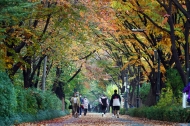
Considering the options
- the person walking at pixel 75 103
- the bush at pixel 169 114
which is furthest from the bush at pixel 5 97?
the person walking at pixel 75 103

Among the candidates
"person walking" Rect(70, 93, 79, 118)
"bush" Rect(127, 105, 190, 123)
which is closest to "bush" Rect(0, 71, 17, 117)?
"bush" Rect(127, 105, 190, 123)

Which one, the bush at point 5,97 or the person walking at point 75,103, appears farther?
the person walking at point 75,103

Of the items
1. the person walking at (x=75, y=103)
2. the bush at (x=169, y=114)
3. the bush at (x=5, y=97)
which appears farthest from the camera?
the person walking at (x=75, y=103)

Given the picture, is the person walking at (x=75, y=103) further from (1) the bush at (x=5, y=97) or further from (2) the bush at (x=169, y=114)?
(1) the bush at (x=5, y=97)

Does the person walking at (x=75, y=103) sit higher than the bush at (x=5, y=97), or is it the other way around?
the person walking at (x=75, y=103)

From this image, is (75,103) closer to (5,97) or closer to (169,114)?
(169,114)

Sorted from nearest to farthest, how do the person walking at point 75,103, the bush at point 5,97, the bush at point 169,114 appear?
the bush at point 5,97 → the bush at point 169,114 → the person walking at point 75,103

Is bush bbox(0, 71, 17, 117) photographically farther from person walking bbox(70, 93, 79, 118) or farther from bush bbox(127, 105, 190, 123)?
person walking bbox(70, 93, 79, 118)

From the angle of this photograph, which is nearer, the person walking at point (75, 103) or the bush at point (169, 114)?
the bush at point (169, 114)

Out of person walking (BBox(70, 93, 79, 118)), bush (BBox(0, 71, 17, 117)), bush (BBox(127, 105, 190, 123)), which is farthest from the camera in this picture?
person walking (BBox(70, 93, 79, 118))

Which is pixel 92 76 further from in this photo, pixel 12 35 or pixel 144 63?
pixel 12 35

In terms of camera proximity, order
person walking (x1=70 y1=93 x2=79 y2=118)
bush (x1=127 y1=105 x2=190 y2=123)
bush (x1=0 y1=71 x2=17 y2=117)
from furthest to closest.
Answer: person walking (x1=70 y1=93 x2=79 y2=118) → bush (x1=127 y1=105 x2=190 y2=123) → bush (x1=0 y1=71 x2=17 y2=117)

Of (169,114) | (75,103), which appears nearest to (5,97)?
(169,114)

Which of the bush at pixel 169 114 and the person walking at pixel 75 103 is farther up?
the person walking at pixel 75 103
